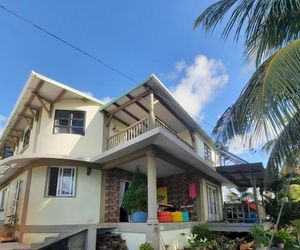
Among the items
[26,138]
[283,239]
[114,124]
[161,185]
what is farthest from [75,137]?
[283,239]

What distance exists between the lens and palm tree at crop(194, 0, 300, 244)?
3719 mm

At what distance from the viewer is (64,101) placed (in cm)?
1230

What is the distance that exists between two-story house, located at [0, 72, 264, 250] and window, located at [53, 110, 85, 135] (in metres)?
0.04

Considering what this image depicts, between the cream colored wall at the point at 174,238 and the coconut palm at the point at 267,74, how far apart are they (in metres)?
5.25

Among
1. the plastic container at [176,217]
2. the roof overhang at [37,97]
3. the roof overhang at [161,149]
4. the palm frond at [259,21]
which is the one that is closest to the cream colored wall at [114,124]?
the roof overhang at [37,97]

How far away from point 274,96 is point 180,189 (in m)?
11.6

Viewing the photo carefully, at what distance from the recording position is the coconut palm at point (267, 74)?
12.2ft

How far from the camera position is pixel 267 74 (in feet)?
12.6

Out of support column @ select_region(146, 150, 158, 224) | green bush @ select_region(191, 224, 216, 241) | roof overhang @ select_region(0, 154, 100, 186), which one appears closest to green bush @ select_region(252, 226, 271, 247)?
green bush @ select_region(191, 224, 216, 241)

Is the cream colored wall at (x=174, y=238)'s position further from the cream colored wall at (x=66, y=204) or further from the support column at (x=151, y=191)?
the cream colored wall at (x=66, y=204)

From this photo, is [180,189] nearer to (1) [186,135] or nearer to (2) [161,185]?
(2) [161,185]

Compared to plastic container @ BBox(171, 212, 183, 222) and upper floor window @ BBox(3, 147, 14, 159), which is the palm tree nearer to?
plastic container @ BBox(171, 212, 183, 222)

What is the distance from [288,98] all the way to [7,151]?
18.6 m

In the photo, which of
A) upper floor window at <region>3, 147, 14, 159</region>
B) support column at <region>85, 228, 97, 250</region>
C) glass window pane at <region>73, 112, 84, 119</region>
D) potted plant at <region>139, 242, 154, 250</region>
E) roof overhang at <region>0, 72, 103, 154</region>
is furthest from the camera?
upper floor window at <region>3, 147, 14, 159</region>
